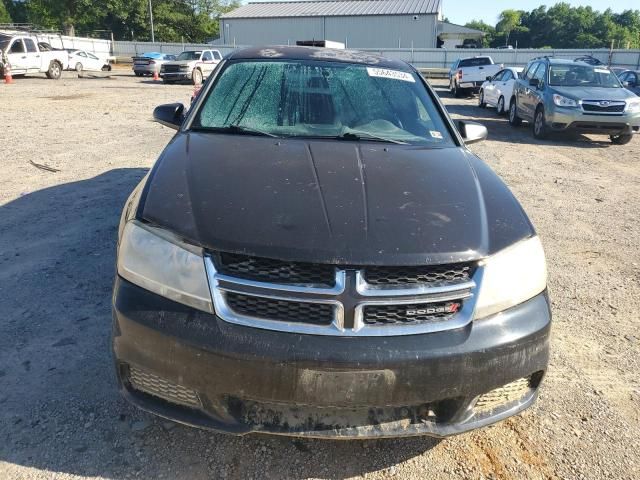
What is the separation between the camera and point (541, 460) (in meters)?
2.34

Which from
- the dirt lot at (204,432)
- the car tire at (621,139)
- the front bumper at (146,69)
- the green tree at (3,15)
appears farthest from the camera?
the green tree at (3,15)

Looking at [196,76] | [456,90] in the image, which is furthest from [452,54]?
[196,76]

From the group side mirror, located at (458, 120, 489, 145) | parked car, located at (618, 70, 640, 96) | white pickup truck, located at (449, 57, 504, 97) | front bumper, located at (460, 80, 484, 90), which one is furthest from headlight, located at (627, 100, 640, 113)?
front bumper, located at (460, 80, 484, 90)

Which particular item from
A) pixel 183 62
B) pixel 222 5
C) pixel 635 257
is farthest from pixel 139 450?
pixel 222 5

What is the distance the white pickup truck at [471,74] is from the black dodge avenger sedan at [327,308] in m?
19.8

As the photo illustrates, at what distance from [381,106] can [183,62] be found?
76.5 ft

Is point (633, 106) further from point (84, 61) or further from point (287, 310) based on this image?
point (84, 61)

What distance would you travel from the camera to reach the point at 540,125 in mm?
11289

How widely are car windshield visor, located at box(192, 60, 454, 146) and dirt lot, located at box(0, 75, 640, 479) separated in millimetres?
1505

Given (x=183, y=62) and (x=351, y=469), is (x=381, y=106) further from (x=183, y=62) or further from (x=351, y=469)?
(x=183, y=62)

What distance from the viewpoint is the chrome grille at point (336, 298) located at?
75.0 inches

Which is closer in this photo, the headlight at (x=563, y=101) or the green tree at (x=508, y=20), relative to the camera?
the headlight at (x=563, y=101)

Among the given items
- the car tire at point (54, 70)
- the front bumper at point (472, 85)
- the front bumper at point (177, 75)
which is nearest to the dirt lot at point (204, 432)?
the front bumper at point (472, 85)

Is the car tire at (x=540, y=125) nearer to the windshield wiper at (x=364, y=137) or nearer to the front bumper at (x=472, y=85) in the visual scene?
the windshield wiper at (x=364, y=137)
